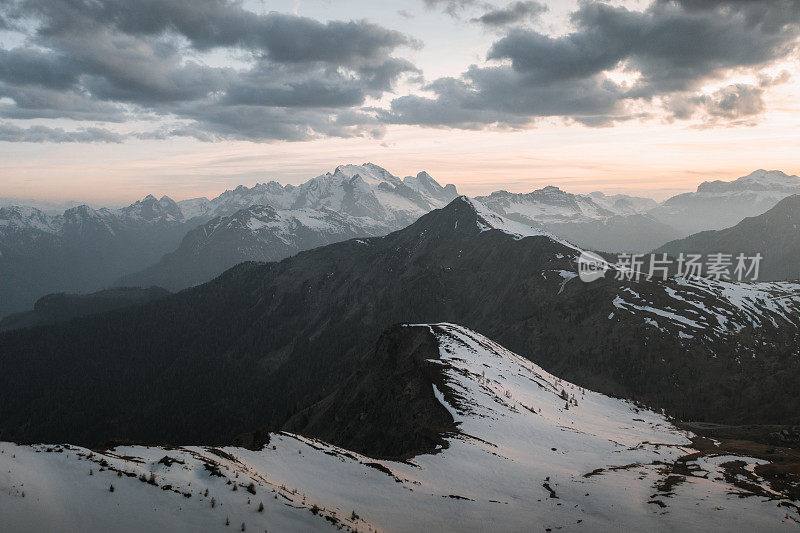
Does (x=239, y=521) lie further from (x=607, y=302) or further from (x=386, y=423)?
(x=607, y=302)

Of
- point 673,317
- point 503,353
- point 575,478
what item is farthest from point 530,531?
point 673,317

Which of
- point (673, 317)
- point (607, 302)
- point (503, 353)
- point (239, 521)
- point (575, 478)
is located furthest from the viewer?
point (607, 302)

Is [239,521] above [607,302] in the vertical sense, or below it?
above

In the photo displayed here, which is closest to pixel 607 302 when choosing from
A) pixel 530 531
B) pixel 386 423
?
pixel 386 423

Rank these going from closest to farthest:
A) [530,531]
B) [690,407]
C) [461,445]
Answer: [530,531], [461,445], [690,407]

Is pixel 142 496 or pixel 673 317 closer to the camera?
pixel 142 496

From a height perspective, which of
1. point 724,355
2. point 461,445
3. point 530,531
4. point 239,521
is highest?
point 239,521
